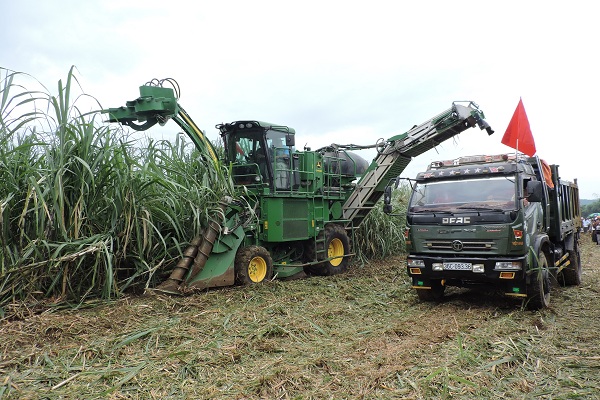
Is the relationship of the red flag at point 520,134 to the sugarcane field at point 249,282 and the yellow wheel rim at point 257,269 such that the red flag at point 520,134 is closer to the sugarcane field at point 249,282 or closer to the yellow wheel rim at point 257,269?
the sugarcane field at point 249,282

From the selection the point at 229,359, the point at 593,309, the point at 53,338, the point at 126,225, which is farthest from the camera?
the point at 593,309

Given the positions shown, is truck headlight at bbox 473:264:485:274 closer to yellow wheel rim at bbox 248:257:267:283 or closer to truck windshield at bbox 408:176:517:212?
truck windshield at bbox 408:176:517:212

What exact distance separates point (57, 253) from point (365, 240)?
7559 millimetres

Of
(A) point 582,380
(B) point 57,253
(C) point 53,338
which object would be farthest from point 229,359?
(A) point 582,380

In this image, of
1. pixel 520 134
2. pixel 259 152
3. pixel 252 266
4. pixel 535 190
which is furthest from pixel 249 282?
pixel 520 134

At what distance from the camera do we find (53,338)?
4.31 m

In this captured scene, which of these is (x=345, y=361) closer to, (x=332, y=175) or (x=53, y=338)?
(x=53, y=338)

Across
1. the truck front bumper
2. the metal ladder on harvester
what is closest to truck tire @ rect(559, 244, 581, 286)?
the metal ladder on harvester

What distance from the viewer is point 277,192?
8266 mm

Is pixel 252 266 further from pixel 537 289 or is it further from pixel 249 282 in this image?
pixel 537 289

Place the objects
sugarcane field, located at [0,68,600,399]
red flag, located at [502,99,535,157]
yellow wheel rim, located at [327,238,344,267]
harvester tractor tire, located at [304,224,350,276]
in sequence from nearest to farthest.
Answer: sugarcane field, located at [0,68,600,399] < red flag, located at [502,99,535,157] < harvester tractor tire, located at [304,224,350,276] < yellow wheel rim, located at [327,238,344,267]

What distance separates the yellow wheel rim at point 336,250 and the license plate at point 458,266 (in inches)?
151

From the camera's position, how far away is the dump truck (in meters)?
5.72

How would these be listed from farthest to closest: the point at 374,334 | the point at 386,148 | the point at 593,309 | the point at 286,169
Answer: the point at 386,148 < the point at 286,169 < the point at 593,309 < the point at 374,334
